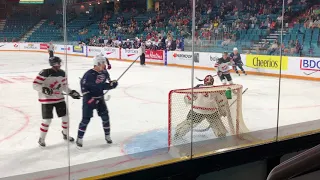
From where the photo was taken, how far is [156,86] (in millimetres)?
7293

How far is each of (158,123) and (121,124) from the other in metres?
0.42

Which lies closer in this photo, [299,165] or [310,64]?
[299,165]

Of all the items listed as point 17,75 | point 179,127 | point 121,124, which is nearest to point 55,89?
point 179,127

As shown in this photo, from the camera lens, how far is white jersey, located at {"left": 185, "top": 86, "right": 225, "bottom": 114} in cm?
271

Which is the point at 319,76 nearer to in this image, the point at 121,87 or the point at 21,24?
the point at 121,87

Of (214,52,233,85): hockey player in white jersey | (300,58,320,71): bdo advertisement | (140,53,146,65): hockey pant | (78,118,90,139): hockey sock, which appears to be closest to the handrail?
(78,118,90,139): hockey sock

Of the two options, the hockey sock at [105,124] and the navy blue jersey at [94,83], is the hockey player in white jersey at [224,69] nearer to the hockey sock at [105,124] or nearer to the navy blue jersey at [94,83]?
the hockey sock at [105,124]

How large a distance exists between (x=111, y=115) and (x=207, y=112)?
1925mm

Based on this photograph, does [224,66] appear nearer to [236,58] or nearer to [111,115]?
[236,58]

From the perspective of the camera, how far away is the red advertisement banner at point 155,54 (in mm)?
9930

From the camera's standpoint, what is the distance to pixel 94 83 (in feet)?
10.9

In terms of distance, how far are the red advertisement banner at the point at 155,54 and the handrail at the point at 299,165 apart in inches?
353

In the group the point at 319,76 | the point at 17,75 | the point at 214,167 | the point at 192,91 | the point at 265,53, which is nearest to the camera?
the point at 214,167

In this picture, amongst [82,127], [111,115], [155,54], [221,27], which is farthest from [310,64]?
[82,127]
